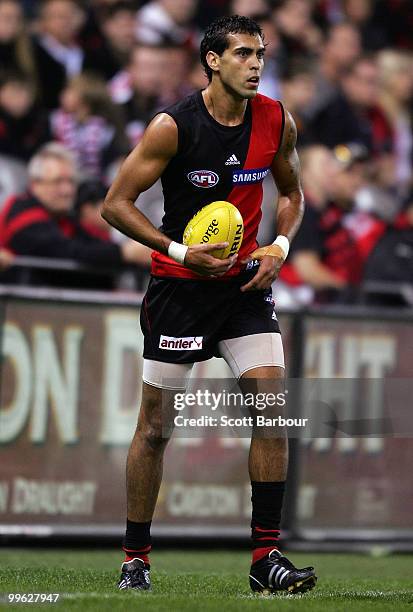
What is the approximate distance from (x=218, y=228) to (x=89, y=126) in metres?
6.54

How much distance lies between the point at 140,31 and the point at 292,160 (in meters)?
7.82

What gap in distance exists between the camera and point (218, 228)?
591cm

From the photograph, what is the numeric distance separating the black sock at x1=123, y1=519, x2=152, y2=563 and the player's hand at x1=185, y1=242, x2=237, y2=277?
129 cm

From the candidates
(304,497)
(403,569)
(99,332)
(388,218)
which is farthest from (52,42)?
(403,569)

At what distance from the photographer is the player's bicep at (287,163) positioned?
6.32 metres

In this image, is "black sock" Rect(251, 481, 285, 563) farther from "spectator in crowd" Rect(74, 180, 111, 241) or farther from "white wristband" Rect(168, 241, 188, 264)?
"spectator in crowd" Rect(74, 180, 111, 241)

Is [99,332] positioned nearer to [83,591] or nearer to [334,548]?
[334,548]

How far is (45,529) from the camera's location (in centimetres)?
878

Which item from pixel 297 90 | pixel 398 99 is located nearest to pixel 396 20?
pixel 398 99

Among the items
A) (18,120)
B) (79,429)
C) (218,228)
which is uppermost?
(18,120)

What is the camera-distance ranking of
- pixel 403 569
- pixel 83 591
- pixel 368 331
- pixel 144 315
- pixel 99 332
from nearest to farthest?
pixel 83 591 → pixel 144 315 → pixel 403 569 → pixel 99 332 → pixel 368 331

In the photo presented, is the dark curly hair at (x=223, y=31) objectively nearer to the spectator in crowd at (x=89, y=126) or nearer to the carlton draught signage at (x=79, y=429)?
the carlton draught signage at (x=79, y=429)

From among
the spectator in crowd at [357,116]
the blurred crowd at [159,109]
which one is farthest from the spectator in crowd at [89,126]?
the spectator in crowd at [357,116]

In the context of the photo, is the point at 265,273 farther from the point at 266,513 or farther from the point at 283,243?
the point at 266,513
